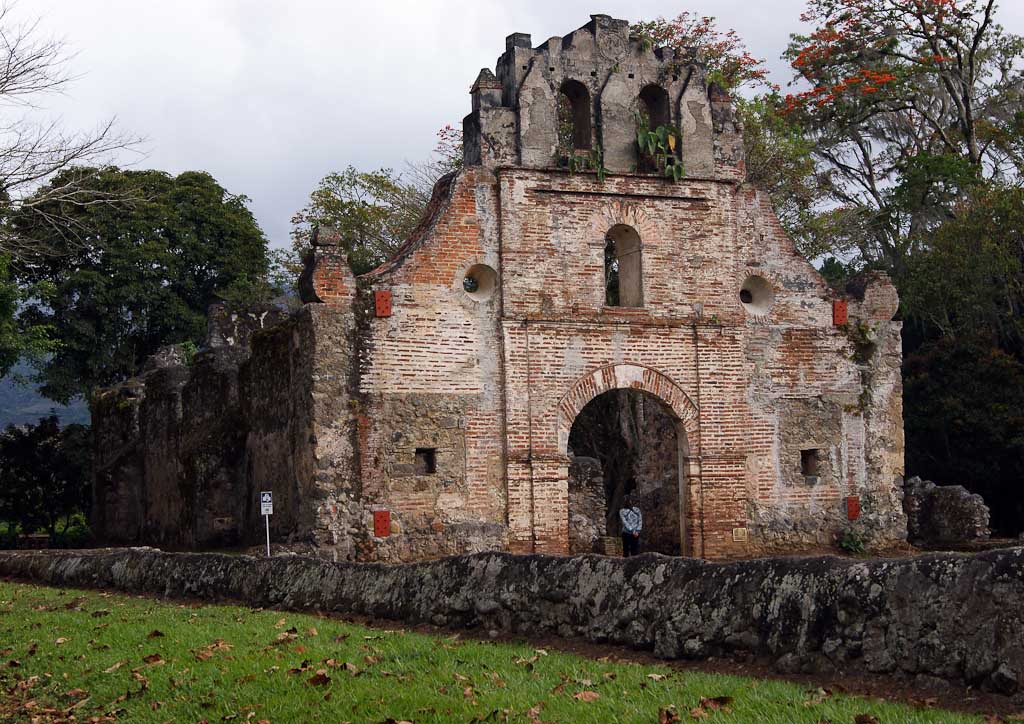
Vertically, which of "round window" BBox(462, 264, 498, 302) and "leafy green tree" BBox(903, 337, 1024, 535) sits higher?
"round window" BBox(462, 264, 498, 302)

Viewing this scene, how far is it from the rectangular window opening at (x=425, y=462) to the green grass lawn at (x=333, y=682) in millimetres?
7147

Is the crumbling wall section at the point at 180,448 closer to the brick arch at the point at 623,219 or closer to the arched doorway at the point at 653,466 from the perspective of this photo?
the arched doorway at the point at 653,466

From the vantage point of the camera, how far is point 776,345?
21.1 meters

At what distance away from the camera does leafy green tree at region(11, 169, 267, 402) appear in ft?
123

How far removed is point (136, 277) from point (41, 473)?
6336 mm

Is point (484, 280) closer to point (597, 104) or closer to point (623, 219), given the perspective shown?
point (623, 219)

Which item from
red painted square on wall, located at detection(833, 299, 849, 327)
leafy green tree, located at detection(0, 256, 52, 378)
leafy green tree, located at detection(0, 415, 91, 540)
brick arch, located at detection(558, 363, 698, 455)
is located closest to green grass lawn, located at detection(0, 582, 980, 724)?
brick arch, located at detection(558, 363, 698, 455)

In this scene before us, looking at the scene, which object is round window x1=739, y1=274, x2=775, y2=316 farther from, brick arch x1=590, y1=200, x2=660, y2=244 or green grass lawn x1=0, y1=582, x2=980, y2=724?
green grass lawn x1=0, y1=582, x2=980, y2=724

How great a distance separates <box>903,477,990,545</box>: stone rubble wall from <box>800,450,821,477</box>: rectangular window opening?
7.42 feet

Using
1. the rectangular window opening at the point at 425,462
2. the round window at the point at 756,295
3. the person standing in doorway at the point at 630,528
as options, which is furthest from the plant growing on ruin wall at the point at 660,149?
the rectangular window opening at the point at 425,462

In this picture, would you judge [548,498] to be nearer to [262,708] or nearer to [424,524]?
[424,524]

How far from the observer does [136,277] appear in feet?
125

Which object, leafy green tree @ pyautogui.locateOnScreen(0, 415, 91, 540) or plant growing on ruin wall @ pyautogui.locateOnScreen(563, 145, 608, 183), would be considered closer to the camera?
plant growing on ruin wall @ pyautogui.locateOnScreen(563, 145, 608, 183)

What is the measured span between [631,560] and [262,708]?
2795mm
